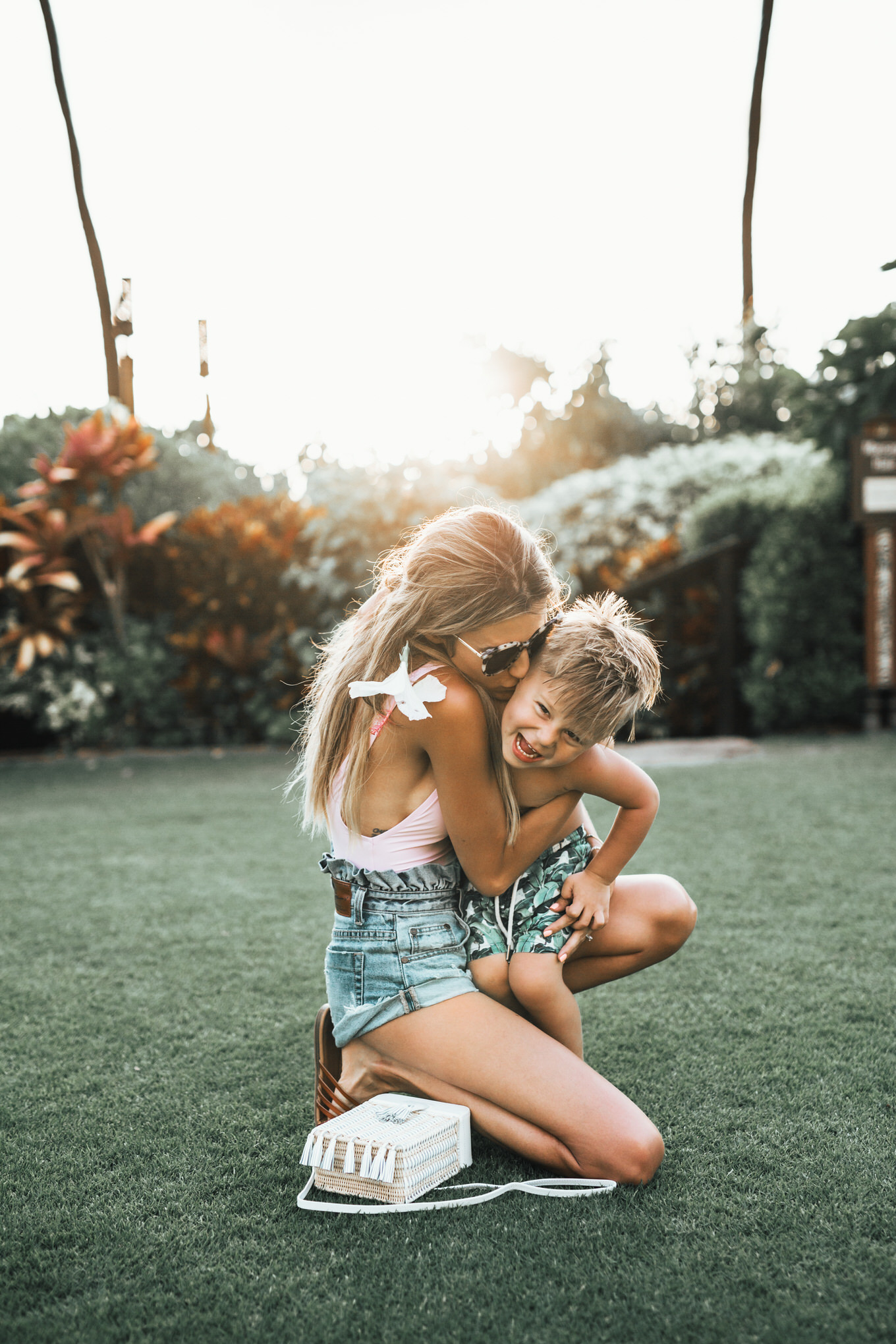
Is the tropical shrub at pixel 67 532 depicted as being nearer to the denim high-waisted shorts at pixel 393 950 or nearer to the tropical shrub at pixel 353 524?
the tropical shrub at pixel 353 524

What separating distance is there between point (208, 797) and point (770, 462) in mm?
6422

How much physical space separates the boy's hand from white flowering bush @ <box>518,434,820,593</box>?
634cm

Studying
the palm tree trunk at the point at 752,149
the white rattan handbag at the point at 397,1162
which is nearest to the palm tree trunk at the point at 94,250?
the palm tree trunk at the point at 752,149

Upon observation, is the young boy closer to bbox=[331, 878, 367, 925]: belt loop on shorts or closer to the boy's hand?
the boy's hand

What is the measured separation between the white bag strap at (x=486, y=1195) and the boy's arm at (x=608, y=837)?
39 cm

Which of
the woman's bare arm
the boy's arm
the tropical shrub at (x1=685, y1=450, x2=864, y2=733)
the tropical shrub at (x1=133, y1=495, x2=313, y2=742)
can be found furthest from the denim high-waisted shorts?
the tropical shrub at (x1=133, y1=495, x2=313, y2=742)


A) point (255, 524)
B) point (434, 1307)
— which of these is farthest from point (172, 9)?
point (434, 1307)

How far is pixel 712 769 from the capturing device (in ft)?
18.5

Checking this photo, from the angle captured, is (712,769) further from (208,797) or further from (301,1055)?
(301,1055)

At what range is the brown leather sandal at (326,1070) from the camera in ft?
6.15

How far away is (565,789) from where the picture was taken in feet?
6.43

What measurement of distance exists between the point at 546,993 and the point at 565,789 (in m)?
0.39

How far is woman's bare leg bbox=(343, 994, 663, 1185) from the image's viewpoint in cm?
166

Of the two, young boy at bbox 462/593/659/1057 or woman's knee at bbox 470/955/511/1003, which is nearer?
young boy at bbox 462/593/659/1057
